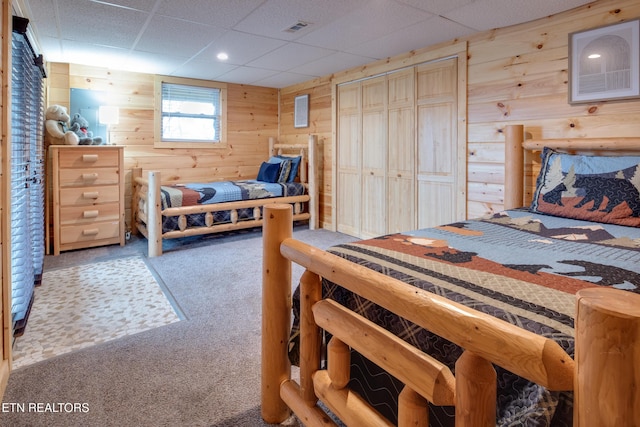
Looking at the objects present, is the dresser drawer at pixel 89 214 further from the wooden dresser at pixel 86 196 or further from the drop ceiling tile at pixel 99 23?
the drop ceiling tile at pixel 99 23

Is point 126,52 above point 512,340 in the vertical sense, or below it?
above

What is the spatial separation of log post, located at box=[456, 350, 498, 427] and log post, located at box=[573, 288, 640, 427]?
6.7 inches

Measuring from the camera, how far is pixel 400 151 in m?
4.04

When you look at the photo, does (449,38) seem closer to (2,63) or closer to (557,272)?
(557,272)

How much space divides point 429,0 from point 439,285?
7.30 ft

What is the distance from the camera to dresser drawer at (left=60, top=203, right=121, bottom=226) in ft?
12.9

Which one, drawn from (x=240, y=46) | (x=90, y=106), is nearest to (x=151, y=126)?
(x=90, y=106)

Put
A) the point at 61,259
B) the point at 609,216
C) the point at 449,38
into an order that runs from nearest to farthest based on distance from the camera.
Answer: the point at 609,216, the point at 449,38, the point at 61,259

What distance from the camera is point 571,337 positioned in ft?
2.62

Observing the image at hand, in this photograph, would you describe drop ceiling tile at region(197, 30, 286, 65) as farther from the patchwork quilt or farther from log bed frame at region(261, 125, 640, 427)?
log bed frame at region(261, 125, 640, 427)

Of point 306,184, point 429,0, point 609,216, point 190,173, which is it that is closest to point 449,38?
point 429,0

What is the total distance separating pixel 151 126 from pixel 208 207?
168 cm

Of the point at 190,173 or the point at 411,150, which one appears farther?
Answer: the point at 190,173

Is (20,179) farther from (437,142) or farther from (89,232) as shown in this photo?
(437,142)
